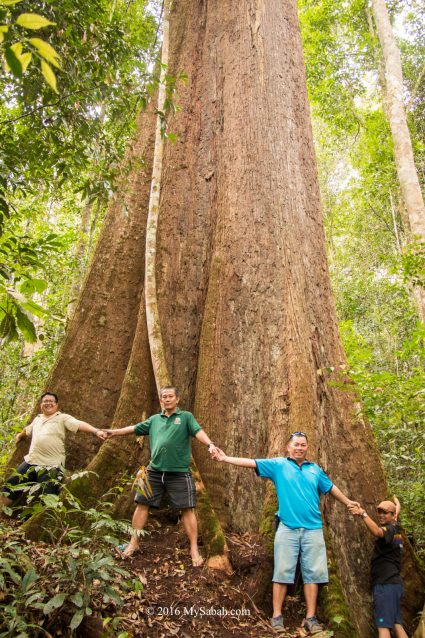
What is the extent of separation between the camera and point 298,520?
3783mm

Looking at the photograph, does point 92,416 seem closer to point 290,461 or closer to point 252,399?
point 252,399

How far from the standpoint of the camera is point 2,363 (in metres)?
8.18

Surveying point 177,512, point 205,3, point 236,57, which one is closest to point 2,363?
point 177,512

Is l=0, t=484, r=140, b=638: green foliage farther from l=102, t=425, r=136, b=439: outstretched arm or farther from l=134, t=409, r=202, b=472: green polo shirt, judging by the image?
l=102, t=425, r=136, b=439: outstretched arm

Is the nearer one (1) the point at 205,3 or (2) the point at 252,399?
(2) the point at 252,399

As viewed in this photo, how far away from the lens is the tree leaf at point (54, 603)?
2.49m

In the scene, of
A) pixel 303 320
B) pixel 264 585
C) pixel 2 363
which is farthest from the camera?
pixel 2 363

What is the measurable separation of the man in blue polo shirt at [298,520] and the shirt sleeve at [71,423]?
165 centimetres

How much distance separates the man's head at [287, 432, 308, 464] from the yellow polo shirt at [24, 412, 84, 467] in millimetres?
2201

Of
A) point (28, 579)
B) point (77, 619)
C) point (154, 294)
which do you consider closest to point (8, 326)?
point (28, 579)

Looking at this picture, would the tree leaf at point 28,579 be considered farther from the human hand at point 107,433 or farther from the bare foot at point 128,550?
the human hand at point 107,433

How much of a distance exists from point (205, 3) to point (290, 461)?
808 centimetres

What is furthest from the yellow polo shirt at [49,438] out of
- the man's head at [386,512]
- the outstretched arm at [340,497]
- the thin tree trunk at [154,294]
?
the man's head at [386,512]

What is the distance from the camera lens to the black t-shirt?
4.07 metres
